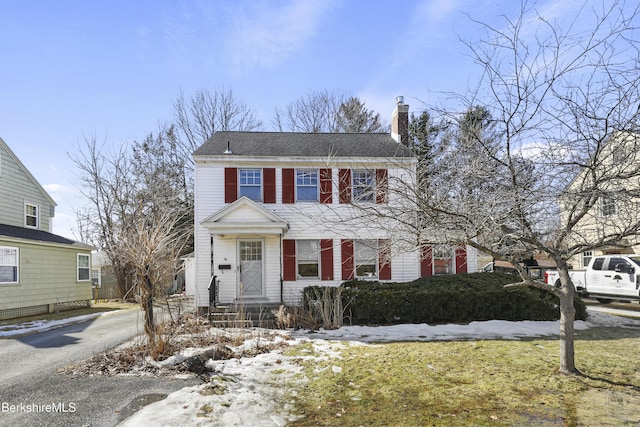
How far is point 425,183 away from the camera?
236 inches

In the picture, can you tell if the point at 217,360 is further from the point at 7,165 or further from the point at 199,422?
the point at 7,165

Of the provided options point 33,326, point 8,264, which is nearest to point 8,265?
point 8,264

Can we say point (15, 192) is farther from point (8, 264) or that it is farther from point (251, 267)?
point (251, 267)

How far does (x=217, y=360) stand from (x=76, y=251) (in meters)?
14.4

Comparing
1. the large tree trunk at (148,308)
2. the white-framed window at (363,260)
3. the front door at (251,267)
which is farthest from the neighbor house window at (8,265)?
the white-framed window at (363,260)

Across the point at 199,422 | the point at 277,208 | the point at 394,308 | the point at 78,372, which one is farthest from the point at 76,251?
the point at 199,422

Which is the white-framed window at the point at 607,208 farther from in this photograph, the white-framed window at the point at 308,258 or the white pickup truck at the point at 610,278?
the white-framed window at the point at 308,258

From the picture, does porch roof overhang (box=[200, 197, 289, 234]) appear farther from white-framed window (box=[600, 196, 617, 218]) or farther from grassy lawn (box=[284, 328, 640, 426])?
white-framed window (box=[600, 196, 617, 218])

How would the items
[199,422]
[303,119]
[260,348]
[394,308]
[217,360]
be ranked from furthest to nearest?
[303,119] → [394,308] → [260,348] → [217,360] → [199,422]

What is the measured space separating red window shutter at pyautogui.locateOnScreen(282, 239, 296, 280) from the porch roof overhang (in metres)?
0.73

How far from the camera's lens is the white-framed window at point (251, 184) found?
14.1 m

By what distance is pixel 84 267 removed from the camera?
18531mm

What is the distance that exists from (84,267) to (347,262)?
1306cm

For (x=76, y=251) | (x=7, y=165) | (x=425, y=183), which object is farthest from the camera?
(x=76, y=251)
